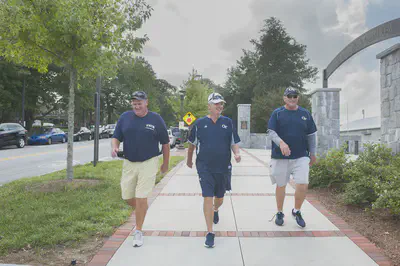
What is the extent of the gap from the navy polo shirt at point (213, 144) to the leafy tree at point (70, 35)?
13.0 ft

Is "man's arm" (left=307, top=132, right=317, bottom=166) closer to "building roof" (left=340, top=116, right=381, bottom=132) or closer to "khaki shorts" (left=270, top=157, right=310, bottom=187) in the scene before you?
"khaki shorts" (left=270, top=157, right=310, bottom=187)

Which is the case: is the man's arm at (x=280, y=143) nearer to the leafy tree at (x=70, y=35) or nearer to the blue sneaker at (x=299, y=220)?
the blue sneaker at (x=299, y=220)

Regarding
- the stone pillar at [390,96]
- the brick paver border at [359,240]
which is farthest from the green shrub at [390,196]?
the stone pillar at [390,96]

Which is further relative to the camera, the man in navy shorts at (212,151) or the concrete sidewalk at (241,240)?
the man in navy shorts at (212,151)

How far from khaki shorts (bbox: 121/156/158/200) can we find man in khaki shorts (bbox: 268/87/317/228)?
1613 mm

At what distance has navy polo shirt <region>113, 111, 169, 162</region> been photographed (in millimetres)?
4277

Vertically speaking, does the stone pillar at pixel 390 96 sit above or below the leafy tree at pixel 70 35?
below

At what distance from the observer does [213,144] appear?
4316 mm

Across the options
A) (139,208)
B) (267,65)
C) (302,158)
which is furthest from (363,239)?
(267,65)

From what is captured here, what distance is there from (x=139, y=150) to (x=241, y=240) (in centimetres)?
162

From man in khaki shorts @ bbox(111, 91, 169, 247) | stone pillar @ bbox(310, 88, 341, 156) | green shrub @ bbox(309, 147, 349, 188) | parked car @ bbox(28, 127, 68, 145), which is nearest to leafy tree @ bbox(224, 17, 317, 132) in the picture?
parked car @ bbox(28, 127, 68, 145)

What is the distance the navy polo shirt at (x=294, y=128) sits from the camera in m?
4.73

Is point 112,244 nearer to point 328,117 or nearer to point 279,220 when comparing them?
point 279,220

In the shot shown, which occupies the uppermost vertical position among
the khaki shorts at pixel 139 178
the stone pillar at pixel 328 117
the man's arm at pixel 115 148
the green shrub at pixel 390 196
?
the stone pillar at pixel 328 117
